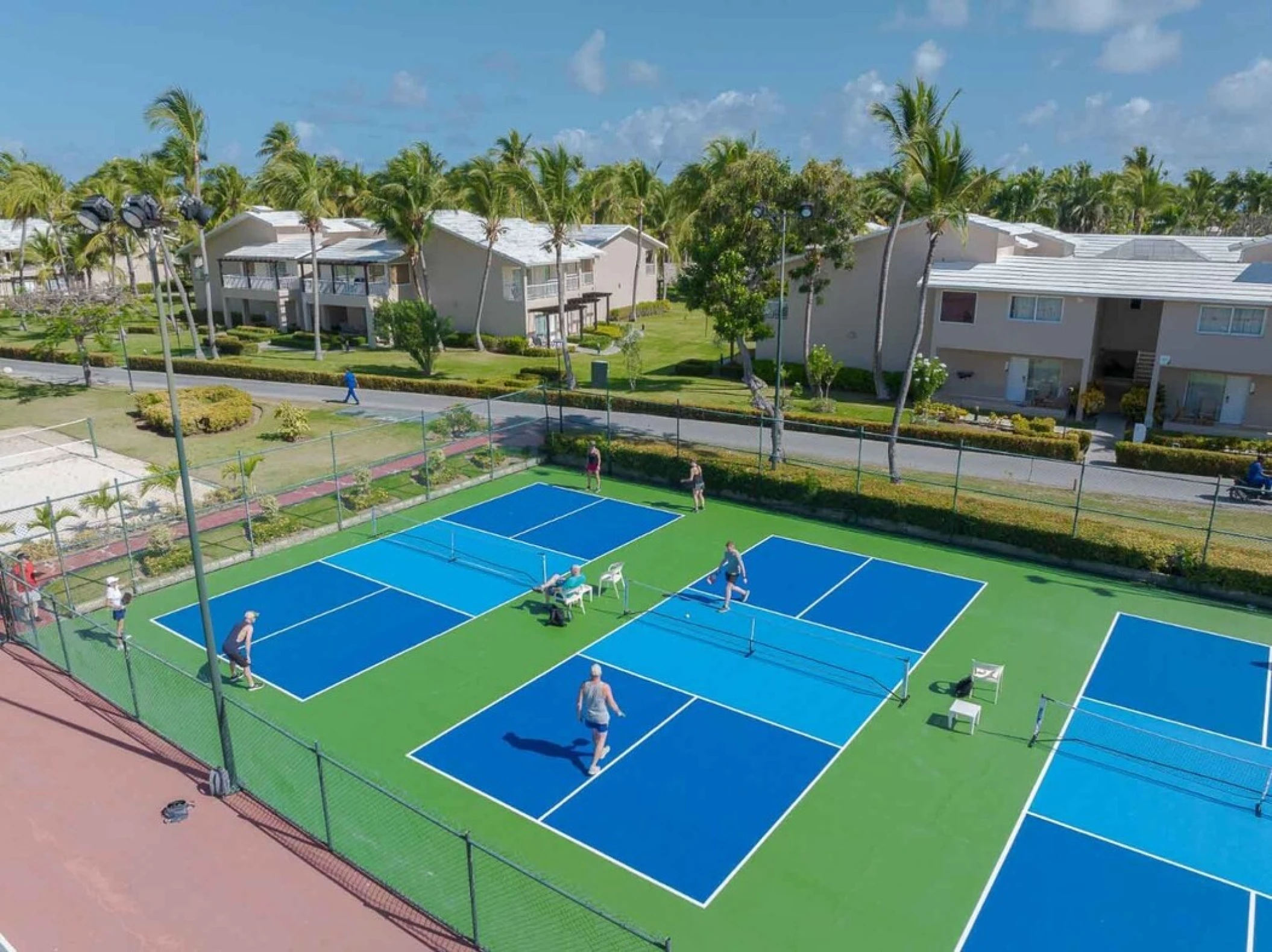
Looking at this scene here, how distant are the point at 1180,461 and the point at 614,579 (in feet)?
67.3

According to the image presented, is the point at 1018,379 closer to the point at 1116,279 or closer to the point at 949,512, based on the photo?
the point at 1116,279

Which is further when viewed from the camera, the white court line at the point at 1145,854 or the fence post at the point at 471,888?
the white court line at the point at 1145,854

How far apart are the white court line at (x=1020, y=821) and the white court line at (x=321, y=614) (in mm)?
13707

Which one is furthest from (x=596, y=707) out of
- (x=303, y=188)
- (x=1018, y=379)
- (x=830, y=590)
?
(x=303, y=188)

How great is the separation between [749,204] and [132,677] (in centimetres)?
2116

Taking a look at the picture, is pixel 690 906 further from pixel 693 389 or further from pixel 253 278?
pixel 253 278

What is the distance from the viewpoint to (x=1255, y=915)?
437 inches

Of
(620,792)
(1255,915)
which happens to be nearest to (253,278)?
(620,792)

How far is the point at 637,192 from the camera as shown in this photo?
58.3 m

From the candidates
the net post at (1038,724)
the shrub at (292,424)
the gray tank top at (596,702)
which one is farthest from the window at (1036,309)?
the gray tank top at (596,702)

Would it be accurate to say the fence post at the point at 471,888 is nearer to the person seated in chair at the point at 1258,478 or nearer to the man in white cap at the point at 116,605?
the man in white cap at the point at 116,605

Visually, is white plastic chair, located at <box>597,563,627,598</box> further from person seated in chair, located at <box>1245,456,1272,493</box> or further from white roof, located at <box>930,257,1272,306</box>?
white roof, located at <box>930,257,1272,306</box>

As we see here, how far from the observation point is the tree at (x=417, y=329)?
41.8 meters

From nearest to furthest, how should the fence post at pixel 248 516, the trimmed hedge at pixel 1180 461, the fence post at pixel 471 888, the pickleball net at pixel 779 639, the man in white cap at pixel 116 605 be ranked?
the fence post at pixel 471 888 → the pickleball net at pixel 779 639 → the man in white cap at pixel 116 605 → the fence post at pixel 248 516 → the trimmed hedge at pixel 1180 461
